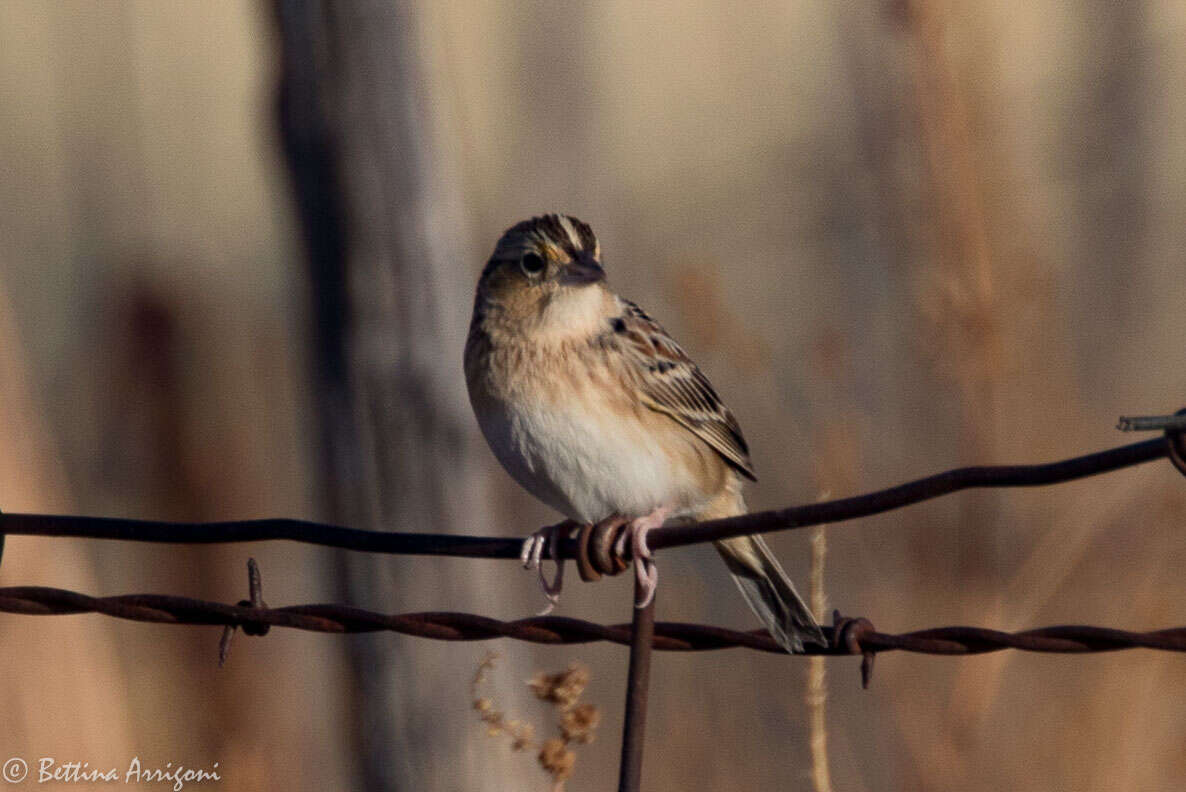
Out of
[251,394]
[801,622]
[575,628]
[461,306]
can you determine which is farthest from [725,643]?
[251,394]

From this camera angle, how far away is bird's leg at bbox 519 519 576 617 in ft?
12.1

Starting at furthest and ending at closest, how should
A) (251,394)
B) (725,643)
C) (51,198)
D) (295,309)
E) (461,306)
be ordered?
(51,198), (251,394), (295,309), (461,306), (725,643)

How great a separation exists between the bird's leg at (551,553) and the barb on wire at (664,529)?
0.10 metres

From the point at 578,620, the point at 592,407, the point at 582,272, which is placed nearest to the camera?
the point at 578,620

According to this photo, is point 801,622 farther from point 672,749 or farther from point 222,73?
point 222,73


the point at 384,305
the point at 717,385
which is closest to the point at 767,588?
the point at 384,305

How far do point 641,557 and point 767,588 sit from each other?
993 millimetres

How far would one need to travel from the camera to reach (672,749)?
597cm

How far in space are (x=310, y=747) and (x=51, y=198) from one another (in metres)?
6.51

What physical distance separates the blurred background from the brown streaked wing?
37cm

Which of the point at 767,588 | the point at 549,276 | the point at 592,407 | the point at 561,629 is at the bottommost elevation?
the point at 767,588

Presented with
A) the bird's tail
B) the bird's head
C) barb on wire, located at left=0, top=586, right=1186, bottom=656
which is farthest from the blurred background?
barb on wire, located at left=0, top=586, right=1186, bottom=656

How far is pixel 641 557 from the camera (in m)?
3.57

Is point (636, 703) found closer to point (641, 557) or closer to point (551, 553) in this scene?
point (641, 557)
